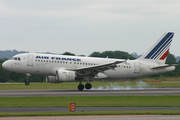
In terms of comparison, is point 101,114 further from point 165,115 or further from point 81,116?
point 165,115

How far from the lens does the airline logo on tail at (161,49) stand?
43781 mm

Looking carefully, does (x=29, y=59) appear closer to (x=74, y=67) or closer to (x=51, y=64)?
(x=51, y=64)

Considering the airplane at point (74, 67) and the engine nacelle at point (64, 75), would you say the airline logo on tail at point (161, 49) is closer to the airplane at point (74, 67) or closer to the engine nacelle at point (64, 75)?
the airplane at point (74, 67)

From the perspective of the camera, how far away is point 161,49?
4384 centimetres

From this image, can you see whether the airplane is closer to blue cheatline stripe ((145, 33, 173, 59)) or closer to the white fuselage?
the white fuselage

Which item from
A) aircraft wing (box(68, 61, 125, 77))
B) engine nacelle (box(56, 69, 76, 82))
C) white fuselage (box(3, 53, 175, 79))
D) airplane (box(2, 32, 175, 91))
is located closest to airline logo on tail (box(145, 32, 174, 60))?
airplane (box(2, 32, 175, 91))

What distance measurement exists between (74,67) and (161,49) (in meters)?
14.0

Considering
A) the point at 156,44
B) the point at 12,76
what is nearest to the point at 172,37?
the point at 156,44

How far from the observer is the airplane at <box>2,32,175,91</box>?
125ft

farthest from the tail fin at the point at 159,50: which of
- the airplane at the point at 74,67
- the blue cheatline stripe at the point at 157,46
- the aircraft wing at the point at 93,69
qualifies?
the aircraft wing at the point at 93,69

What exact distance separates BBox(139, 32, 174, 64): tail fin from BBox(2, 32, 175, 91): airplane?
1.12 metres

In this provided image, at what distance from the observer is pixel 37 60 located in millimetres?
38938

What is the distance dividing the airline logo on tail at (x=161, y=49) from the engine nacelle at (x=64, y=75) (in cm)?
1291

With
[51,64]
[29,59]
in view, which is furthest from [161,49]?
[29,59]
